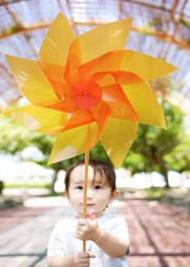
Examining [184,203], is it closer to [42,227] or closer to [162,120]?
[42,227]

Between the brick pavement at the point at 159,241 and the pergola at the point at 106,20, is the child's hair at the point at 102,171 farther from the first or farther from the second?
the pergola at the point at 106,20

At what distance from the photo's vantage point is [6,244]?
21.2ft

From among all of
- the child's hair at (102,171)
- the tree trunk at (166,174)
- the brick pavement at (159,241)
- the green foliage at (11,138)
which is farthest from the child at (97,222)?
the tree trunk at (166,174)

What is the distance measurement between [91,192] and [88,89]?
0.28 m

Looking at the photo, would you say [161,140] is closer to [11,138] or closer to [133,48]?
[11,138]

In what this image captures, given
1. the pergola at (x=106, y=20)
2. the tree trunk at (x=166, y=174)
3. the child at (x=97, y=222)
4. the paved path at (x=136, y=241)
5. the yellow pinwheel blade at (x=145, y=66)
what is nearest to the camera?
the yellow pinwheel blade at (x=145, y=66)

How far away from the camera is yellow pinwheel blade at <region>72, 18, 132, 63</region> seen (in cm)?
124

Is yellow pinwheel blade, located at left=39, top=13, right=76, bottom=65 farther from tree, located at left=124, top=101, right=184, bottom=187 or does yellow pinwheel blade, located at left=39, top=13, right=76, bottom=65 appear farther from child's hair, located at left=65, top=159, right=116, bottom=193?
tree, located at left=124, top=101, right=184, bottom=187

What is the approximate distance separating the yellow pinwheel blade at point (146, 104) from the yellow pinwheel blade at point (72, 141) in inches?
3.7

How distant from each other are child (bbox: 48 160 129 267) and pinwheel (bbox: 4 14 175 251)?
18cm

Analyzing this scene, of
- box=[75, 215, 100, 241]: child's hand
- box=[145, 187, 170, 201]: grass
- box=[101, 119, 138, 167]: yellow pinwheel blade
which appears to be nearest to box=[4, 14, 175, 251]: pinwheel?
box=[101, 119, 138, 167]: yellow pinwheel blade

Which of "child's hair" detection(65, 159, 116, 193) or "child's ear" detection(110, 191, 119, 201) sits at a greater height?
"child's hair" detection(65, 159, 116, 193)

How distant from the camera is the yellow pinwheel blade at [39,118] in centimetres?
128

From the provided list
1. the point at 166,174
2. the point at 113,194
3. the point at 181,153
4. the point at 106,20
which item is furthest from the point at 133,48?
the point at 166,174
